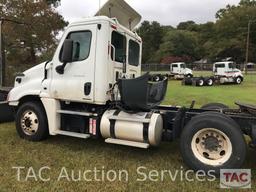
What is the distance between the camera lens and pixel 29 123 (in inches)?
256

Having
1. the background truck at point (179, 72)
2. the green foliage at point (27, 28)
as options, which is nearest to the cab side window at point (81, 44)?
the green foliage at point (27, 28)

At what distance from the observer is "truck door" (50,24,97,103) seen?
577cm

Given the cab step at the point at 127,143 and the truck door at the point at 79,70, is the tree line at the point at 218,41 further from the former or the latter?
the cab step at the point at 127,143

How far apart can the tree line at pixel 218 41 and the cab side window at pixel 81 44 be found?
6365 centimetres

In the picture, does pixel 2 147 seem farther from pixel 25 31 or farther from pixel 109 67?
pixel 25 31

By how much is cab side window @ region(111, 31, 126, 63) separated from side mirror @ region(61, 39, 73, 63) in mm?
783

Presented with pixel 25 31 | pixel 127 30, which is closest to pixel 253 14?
pixel 25 31

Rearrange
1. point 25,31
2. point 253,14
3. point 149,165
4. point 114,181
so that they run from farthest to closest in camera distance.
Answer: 1. point 253,14
2. point 25,31
3. point 149,165
4. point 114,181

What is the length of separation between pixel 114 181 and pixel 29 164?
1546 mm

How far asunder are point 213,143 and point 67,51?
3.04 meters

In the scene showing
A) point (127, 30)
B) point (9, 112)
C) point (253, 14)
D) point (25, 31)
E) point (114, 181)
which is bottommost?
point (114, 181)

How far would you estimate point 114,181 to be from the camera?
4.52 m

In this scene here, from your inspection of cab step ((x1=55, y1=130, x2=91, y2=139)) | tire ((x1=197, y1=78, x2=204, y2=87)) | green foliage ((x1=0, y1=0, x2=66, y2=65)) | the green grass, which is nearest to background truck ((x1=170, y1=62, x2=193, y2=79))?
tire ((x1=197, y1=78, x2=204, y2=87))

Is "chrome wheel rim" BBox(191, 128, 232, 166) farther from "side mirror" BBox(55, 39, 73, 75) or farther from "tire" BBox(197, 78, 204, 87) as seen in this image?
"tire" BBox(197, 78, 204, 87)
